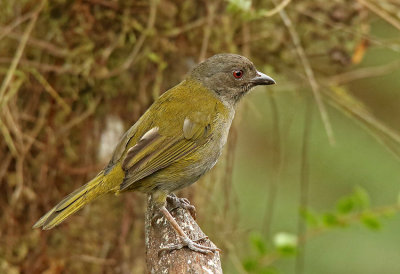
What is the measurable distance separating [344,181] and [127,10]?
456 centimetres

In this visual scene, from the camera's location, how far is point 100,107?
15.5ft

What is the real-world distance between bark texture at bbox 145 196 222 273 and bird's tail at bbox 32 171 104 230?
30 cm

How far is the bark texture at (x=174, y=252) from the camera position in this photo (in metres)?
2.82

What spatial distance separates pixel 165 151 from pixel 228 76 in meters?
0.70

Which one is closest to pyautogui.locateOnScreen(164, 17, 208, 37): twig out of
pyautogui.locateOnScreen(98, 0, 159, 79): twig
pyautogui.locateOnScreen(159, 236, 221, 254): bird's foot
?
pyautogui.locateOnScreen(98, 0, 159, 79): twig

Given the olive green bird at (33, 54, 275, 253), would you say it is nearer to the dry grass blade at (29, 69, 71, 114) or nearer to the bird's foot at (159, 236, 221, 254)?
the bird's foot at (159, 236, 221, 254)

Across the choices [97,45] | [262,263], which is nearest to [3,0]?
[97,45]

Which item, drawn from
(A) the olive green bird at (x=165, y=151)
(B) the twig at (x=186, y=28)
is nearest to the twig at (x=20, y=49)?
(B) the twig at (x=186, y=28)

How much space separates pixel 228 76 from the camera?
14.3 ft

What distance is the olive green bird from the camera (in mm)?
3791

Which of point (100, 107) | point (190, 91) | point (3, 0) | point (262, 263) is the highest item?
point (3, 0)

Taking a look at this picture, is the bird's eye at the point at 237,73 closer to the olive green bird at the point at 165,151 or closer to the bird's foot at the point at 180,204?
the olive green bird at the point at 165,151

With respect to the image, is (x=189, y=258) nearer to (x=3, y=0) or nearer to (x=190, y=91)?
(x=190, y=91)

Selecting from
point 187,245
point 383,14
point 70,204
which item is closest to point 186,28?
point 383,14
